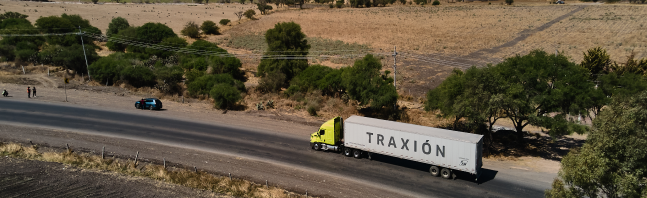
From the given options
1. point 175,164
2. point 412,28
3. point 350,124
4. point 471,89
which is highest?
point 412,28

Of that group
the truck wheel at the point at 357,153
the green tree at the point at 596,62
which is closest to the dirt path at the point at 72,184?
the truck wheel at the point at 357,153

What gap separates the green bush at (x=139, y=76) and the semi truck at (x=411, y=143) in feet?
99.0

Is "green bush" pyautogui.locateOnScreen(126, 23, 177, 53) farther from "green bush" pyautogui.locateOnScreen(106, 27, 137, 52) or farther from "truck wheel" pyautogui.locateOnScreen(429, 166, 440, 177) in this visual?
"truck wheel" pyautogui.locateOnScreen(429, 166, 440, 177)

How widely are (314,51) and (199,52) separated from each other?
65.0 ft

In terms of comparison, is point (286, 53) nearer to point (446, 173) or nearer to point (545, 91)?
point (446, 173)

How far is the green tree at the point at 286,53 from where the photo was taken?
160 feet

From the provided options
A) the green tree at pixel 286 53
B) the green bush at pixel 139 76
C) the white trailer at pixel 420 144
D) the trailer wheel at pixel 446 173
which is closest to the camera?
the white trailer at pixel 420 144

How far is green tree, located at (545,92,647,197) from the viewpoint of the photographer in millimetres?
13711

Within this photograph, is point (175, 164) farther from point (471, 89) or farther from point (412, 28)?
point (412, 28)

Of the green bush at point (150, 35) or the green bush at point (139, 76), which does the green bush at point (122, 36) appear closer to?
the green bush at point (150, 35)

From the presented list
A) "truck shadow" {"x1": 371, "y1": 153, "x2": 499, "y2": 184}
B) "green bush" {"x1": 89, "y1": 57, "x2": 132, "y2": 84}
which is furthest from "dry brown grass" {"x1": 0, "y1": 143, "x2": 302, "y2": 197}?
"green bush" {"x1": 89, "y1": 57, "x2": 132, "y2": 84}

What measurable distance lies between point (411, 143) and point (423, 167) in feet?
8.65

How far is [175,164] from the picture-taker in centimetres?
2747

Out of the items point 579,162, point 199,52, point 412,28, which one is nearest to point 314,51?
point 199,52
